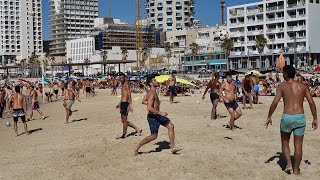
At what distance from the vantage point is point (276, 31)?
7119 cm

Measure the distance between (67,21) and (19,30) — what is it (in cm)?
1767

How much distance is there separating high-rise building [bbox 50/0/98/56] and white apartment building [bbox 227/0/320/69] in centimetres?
8672

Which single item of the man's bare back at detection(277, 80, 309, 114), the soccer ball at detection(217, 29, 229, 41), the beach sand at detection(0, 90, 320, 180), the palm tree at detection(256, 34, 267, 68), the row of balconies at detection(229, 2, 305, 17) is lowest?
the beach sand at detection(0, 90, 320, 180)

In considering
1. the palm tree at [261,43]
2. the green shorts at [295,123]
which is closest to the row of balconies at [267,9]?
the palm tree at [261,43]

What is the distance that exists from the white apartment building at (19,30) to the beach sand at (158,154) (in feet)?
474

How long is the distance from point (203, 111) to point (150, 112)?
885cm

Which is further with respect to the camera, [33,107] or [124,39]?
[124,39]

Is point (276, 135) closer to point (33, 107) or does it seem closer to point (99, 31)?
point (33, 107)

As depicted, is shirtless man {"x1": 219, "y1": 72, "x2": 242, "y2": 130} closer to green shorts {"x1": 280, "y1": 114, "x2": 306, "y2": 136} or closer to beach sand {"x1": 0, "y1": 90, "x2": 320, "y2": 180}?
beach sand {"x1": 0, "y1": 90, "x2": 320, "y2": 180}

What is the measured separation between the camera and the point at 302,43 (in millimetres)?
67625

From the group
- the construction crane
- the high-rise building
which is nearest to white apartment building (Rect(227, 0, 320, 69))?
the construction crane

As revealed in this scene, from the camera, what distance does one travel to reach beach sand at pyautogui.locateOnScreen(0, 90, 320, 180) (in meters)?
7.26

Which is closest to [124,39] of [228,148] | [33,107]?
[33,107]

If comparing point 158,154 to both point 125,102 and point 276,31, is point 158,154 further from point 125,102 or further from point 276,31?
point 276,31
